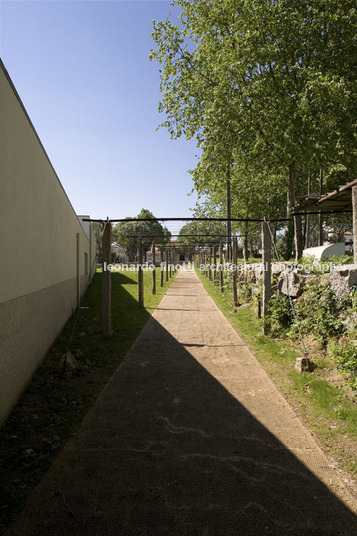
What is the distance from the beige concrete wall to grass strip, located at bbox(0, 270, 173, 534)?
0.22m

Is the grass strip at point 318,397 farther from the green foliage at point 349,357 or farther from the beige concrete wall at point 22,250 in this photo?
the beige concrete wall at point 22,250

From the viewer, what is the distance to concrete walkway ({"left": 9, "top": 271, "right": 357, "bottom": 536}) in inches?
89.5

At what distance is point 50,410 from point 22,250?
2.08 meters

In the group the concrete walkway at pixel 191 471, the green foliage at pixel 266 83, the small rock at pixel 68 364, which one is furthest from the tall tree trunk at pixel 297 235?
the small rock at pixel 68 364

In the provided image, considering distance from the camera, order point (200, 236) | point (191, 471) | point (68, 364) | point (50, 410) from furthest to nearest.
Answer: point (200, 236) → point (68, 364) → point (50, 410) → point (191, 471)

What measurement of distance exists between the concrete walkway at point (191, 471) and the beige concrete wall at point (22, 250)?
1.24 meters

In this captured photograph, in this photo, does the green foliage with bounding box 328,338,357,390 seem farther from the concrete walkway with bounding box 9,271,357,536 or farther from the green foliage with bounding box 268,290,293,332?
the green foliage with bounding box 268,290,293,332

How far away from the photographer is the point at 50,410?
4074 millimetres

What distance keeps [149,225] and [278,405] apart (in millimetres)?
73211

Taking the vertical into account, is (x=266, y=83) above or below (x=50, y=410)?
above

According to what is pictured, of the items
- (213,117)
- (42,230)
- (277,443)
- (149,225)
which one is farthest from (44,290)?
(149,225)

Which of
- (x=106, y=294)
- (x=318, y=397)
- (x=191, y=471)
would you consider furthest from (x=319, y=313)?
(x=106, y=294)

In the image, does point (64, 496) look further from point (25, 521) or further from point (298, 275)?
point (298, 275)

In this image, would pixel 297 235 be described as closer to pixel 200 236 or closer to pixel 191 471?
pixel 200 236
